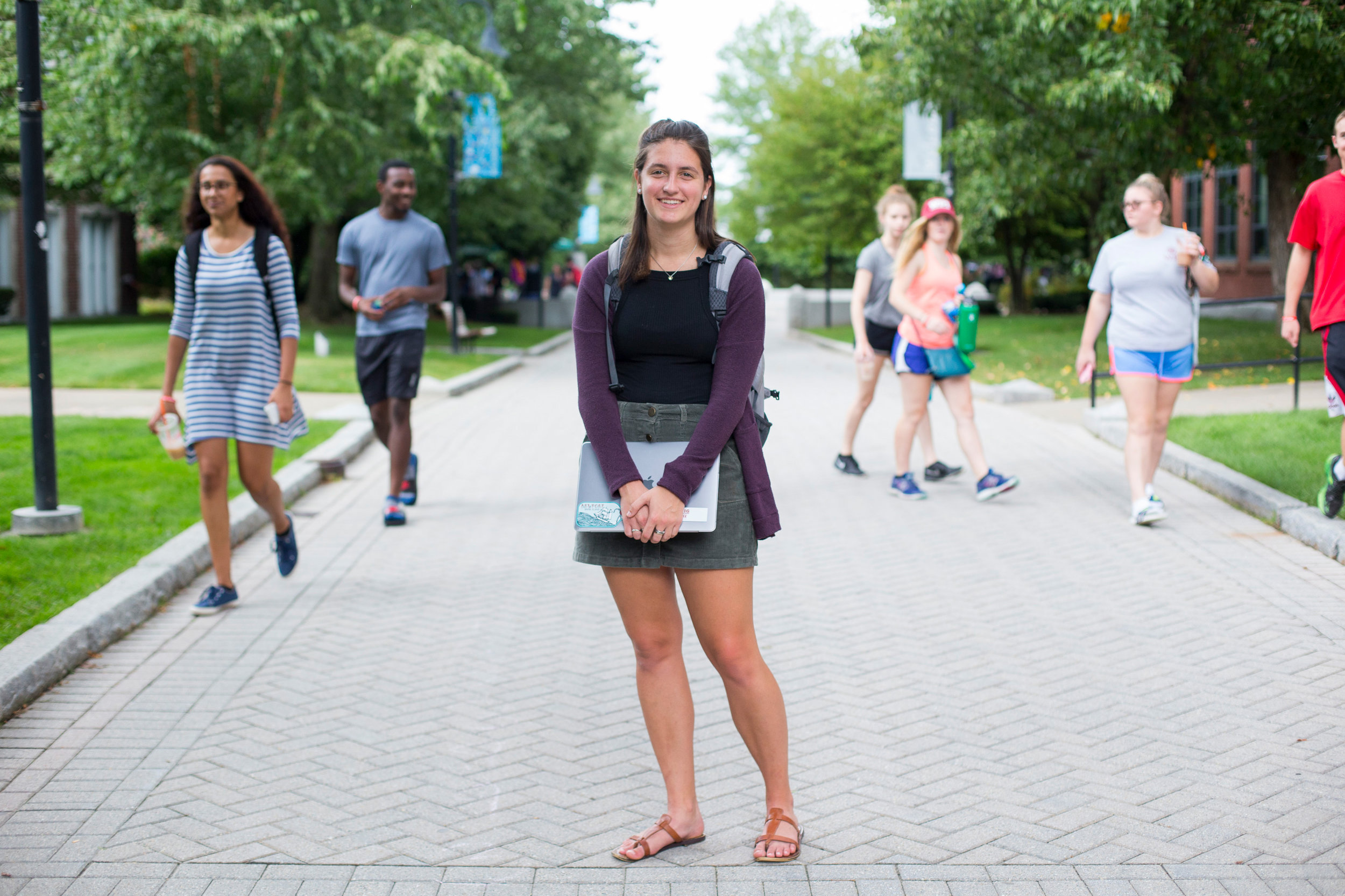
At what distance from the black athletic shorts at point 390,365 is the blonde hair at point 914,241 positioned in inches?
120

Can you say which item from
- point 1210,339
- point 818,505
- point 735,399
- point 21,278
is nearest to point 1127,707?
point 735,399

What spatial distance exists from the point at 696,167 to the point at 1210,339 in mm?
18931

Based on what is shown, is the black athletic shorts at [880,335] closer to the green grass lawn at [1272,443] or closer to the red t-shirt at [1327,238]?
the green grass lawn at [1272,443]

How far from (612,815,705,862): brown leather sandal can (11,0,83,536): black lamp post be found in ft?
16.2

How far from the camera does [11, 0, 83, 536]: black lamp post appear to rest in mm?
7242

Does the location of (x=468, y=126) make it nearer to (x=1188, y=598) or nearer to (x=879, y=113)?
(x=879, y=113)

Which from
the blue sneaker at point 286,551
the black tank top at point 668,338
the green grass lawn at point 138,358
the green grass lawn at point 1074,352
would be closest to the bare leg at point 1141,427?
the blue sneaker at point 286,551

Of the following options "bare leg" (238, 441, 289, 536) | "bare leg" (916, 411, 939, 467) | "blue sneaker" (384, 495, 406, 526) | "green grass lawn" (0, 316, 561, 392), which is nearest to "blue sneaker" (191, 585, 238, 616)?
"bare leg" (238, 441, 289, 536)

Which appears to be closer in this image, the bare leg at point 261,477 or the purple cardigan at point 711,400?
the purple cardigan at point 711,400

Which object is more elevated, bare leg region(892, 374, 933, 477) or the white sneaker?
bare leg region(892, 374, 933, 477)

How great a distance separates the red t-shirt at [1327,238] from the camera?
6.55 m

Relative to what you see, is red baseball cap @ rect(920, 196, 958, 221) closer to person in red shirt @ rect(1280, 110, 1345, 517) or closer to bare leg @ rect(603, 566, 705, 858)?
person in red shirt @ rect(1280, 110, 1345, 517)

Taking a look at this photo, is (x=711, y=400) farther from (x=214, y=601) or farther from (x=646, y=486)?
(x=214, y=601)

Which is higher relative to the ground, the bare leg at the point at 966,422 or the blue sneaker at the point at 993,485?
the bare leg at the point at 966,422
